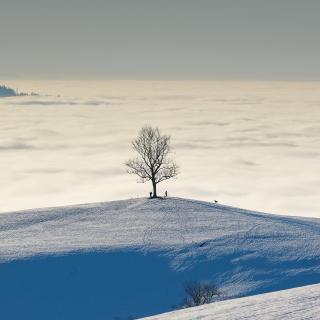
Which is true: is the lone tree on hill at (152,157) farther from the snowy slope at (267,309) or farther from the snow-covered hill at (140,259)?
the snowy slope at (267,309)

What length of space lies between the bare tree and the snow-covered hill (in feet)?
3.42

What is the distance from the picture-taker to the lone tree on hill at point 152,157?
8644cm

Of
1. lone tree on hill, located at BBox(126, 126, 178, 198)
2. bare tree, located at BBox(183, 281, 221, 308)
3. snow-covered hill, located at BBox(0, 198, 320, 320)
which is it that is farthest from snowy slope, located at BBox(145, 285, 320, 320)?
lone tree on hill, located at BBox(126, 126, 178, 198)

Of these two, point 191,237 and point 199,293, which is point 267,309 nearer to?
point 199,293

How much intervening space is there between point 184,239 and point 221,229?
5.34 metres

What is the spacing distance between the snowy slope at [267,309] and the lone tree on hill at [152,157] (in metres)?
46.6

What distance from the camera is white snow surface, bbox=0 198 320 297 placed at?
63906 millimetres

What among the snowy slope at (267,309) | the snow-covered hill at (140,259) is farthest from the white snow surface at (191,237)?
the snowy slope at (267,309)

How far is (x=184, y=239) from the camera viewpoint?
7169cm

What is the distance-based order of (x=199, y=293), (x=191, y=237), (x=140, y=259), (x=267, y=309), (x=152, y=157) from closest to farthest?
1. (x=267, y=309)
2. (x=199, y=293)
3. (x=140, y=259)
4. (x=191, y=237)
5. (x=152, y=157)

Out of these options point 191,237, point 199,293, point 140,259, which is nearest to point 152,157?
point 191,237

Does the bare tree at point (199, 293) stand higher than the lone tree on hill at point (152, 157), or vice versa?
the lone tree on hill at point (152, 157)

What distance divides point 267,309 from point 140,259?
3194cm

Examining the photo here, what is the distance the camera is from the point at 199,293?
55594 millimetres
